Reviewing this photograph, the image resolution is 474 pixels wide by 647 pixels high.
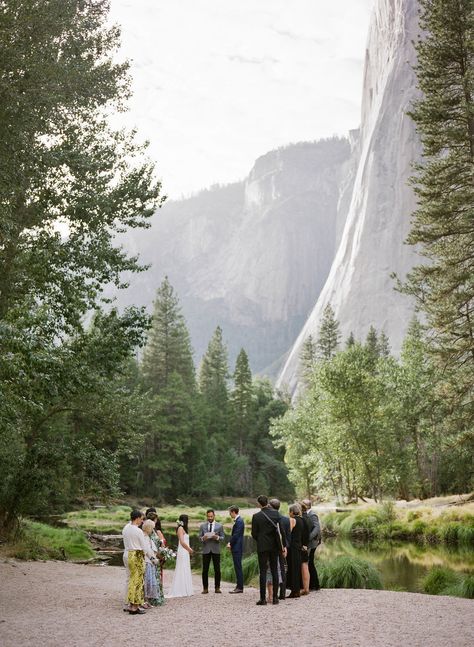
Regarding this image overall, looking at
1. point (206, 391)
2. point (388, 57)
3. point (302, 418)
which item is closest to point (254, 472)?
point (206, 391)

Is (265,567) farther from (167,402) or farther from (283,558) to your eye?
(167,402)

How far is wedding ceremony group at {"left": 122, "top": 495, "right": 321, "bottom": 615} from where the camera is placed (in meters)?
10.2

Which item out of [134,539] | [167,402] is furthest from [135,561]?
[167,402]

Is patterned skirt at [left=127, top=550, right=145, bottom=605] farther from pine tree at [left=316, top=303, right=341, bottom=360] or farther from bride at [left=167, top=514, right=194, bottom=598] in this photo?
pine tree at [left=316, top=303, right=341, bottom=360]

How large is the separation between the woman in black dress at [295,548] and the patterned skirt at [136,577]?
3.01 m

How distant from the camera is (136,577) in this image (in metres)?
10.1

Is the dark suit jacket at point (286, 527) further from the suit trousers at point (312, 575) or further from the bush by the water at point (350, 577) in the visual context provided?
the bush by the water at point (350, 577)

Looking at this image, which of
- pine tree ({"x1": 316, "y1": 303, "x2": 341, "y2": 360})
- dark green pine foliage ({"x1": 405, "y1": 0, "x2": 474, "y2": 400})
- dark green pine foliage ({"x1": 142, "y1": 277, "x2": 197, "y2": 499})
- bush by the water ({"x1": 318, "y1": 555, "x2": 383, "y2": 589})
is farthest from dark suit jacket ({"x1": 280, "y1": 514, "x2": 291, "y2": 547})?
pine tree ({"x1": 316, "y1": 303, "x2": 341, "y2": 360})

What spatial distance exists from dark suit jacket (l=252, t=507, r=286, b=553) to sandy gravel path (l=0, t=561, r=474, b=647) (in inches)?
39.3

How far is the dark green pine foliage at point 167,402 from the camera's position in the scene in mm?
52531

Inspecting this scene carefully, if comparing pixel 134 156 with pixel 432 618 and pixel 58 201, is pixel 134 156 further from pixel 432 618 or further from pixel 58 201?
pixel 432 618

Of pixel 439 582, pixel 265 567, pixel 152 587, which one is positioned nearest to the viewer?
pixel 265 567

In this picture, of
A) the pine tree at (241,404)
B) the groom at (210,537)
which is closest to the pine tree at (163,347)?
the pine tree at (241,404)

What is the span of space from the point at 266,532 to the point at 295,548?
1.43 metres
